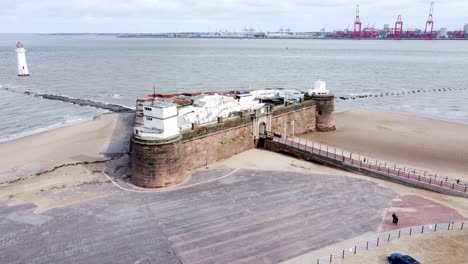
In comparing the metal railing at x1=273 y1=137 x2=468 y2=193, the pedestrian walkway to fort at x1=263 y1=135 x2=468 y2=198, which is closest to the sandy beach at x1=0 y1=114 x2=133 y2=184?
the pedestrian walkway to fort at x1=263 y1=135 x2=468 y2=198

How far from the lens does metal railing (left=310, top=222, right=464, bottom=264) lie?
20.9 metres

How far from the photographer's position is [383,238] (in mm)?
22766

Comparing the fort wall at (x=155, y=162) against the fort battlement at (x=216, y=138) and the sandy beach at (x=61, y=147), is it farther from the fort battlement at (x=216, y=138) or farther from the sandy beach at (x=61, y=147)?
the sandy beach at (x=61, y=147)

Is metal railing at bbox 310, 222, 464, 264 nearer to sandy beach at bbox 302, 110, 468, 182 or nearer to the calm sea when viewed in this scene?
sandy beach at bbox 302, 110, 468, 182

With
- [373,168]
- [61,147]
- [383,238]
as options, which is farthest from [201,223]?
[61,147]

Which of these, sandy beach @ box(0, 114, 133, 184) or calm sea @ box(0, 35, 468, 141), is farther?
calm sea @ box(0, 35, 468, 141)

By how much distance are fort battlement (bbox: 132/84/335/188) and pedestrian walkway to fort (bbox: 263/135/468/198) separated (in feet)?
8.46

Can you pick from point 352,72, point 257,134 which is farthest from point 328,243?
point 352,72

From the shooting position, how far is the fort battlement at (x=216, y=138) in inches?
1157

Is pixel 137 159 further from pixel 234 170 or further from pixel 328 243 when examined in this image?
pixel 328 243

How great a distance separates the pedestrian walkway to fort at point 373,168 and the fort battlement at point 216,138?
2.58 m

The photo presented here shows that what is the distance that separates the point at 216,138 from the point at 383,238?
57.8 ft

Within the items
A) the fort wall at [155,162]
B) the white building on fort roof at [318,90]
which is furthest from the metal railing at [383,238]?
the white building on fort roof at [318,90]

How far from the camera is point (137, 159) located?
97.5 ft
